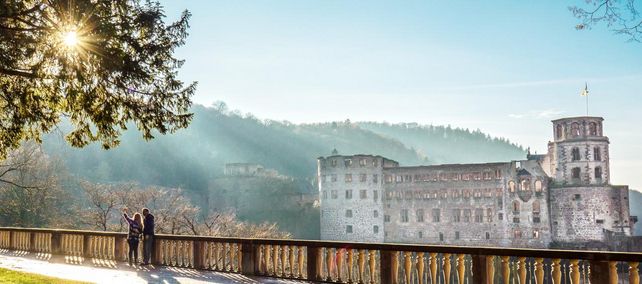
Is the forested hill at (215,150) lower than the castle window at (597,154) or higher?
higher

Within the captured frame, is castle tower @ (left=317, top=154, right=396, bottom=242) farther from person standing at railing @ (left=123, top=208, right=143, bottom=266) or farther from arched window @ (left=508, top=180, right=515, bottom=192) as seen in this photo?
person standing at railing @ (left=123, top=208, right=143, bottom=266)

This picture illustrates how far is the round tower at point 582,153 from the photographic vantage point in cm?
7906

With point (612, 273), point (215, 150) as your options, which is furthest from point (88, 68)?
point (215, 150)

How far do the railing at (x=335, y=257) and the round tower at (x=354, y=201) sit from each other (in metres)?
69.3

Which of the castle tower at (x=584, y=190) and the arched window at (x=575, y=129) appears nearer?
the castle tower at (x=584, y=190)

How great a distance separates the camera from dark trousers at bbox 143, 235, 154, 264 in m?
15.7

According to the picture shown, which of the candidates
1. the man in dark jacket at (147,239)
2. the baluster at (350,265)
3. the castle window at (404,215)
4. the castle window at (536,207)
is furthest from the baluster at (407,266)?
the castle window at (404,215)

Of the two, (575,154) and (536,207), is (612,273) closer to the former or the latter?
(536,207)

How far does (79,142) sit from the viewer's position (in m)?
16.9

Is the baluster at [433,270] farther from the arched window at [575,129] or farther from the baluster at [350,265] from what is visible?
the arched window at [575,129]

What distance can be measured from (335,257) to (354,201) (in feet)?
249

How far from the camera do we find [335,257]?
1216 cm

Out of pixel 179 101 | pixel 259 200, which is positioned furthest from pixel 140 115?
pixel 259 200

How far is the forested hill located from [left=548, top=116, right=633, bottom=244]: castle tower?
66.6 meters
